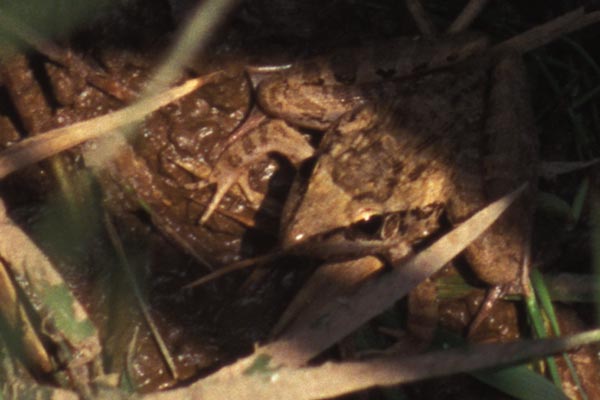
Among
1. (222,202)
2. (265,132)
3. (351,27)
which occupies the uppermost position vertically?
(351,27)

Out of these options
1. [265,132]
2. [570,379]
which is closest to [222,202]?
[265,132]

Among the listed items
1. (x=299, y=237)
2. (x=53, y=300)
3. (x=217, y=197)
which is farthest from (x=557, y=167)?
(x=53, y=300)

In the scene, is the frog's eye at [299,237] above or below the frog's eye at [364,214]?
below

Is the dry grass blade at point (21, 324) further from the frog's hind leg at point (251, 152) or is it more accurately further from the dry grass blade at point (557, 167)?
the dry grass blade at point (557, 167)

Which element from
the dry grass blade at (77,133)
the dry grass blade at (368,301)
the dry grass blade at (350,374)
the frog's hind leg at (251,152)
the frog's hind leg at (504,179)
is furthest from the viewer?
the frog's hind leg at (251,152)

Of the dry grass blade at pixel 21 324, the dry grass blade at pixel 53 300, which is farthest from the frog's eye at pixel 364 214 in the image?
the dry grass blade at pixel 21 324

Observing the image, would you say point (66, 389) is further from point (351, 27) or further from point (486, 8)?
point (486, 8)
